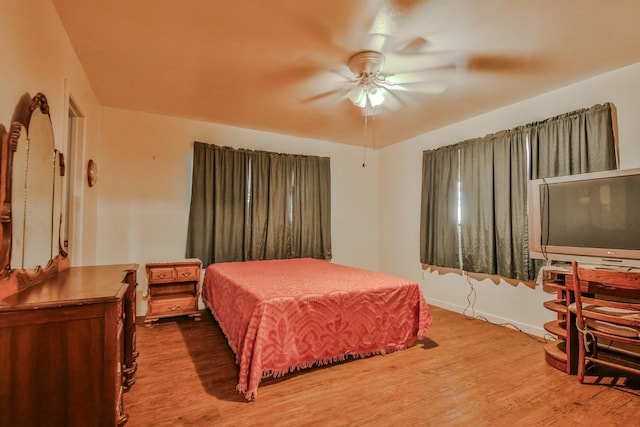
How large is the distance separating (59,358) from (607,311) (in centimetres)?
334

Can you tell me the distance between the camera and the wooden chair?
2037 millimetres

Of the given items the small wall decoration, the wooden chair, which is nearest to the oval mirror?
the small wall decoration

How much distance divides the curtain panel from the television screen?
1.01 ft

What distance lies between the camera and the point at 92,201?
3400 millimetres

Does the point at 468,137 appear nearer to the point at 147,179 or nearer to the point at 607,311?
the point at 607,311

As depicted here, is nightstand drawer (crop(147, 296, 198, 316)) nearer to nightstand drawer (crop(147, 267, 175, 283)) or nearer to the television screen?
nightstand drawer (crop(147, 267, 175, 283))

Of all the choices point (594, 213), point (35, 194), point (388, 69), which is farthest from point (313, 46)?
point (594, 213)

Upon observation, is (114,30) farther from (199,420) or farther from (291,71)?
(199,420)

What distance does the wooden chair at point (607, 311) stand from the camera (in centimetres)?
204

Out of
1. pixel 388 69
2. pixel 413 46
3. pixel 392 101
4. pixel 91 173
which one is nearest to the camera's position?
pixel 413 46

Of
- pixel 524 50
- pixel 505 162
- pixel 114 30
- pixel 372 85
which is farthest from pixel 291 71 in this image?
pixel 505 162

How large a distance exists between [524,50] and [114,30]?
300 cm

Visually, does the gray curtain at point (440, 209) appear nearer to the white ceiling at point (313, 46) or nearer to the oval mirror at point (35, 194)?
the white ceiling at point (313, 46)

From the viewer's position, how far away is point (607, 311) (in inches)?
92.5
